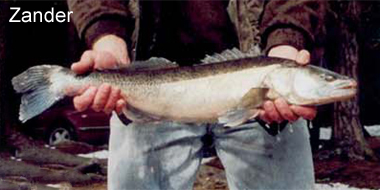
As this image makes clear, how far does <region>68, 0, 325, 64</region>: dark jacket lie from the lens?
3.87m

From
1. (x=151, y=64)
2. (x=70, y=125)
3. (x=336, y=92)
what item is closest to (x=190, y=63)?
(x=151, y=64)

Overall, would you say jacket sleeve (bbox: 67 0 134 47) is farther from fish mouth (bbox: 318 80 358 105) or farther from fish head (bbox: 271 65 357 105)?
fish mouth (bbox: 318 80 358 105)

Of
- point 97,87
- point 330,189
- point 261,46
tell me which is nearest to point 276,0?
point 261,46

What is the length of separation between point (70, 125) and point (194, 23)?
1474 cm

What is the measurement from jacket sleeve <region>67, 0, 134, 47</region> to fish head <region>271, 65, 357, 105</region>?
1029mm

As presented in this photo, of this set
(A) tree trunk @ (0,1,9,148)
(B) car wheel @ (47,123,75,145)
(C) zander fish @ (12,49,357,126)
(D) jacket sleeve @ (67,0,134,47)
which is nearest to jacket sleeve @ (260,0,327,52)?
(C) zander fish @ (12,49,357,126)

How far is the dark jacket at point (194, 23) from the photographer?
3.87 metres

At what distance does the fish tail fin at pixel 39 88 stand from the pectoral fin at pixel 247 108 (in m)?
0.92

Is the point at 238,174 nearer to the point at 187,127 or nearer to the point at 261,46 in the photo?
the point at 187,127

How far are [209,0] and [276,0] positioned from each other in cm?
39

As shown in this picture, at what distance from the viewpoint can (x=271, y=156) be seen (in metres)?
3.66

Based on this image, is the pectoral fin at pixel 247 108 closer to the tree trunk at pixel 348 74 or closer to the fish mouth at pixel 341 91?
the fish mouth at pixel 341 91

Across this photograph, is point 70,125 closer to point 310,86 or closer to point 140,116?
point 140,116

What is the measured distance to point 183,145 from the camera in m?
3.74
